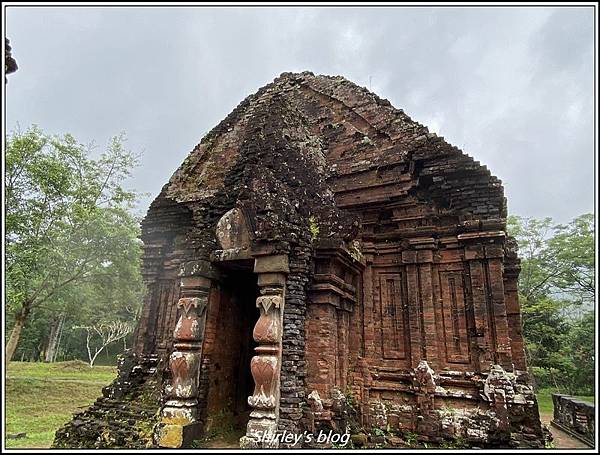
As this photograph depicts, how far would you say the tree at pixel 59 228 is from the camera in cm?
1784

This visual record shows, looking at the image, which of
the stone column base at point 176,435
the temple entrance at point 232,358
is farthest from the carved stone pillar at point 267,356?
the stone column base at point 176,435

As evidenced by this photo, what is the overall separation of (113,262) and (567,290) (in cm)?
2779

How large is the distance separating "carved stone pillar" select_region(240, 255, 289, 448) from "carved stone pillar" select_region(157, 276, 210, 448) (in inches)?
47.1

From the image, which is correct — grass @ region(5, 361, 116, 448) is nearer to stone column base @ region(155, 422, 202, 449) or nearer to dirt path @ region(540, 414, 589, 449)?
stone column base @ region(155, 422, 202, 449)

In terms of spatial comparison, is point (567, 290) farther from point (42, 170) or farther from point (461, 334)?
point (42, 170)

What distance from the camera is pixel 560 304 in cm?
2456

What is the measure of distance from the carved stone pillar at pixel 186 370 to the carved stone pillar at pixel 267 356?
3.93 ft

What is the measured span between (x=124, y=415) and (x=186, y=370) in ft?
6.91

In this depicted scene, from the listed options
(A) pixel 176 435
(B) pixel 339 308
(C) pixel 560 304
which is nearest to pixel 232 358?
(A) pixel 176 435

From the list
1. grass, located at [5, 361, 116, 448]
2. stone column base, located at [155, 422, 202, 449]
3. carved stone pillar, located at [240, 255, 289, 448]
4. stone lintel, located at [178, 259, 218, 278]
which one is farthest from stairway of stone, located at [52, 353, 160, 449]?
grass, located at [5, 361, 116, 448]

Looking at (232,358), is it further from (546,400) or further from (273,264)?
(546,400)

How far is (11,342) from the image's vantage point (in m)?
18.7

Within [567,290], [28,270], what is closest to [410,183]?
[28,270]

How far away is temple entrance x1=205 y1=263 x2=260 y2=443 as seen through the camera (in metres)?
7.57
